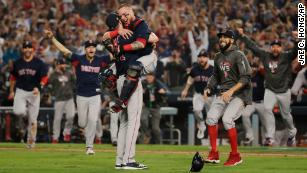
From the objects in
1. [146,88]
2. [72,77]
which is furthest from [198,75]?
[72,77]

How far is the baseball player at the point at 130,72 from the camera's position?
1330cm

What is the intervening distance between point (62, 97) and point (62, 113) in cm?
53

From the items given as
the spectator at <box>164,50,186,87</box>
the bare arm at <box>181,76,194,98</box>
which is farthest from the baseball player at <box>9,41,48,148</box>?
the spectator at <box>164,50,186,87</box>

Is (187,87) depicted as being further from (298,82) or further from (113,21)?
(113,21)

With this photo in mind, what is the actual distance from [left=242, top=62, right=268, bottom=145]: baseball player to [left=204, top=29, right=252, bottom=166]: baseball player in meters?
8.68

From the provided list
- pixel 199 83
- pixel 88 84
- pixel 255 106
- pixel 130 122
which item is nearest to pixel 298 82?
pixel 255 106

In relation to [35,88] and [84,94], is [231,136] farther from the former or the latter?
[35,88]

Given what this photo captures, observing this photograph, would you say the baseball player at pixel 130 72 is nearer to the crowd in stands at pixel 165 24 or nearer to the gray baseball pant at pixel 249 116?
the gray baseball pant at pixel 249 116

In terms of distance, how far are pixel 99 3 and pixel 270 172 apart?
20.3 metres

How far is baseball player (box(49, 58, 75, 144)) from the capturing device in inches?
1022

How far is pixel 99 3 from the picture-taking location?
32.8 meters

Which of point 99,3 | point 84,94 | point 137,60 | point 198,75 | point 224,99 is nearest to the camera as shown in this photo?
point 137,60

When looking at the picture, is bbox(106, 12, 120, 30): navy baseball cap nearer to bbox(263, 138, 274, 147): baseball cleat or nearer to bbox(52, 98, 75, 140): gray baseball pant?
bbox(263, 138, 274, 147): baseball cleat

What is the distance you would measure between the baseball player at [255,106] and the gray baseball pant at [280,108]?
1.11m
